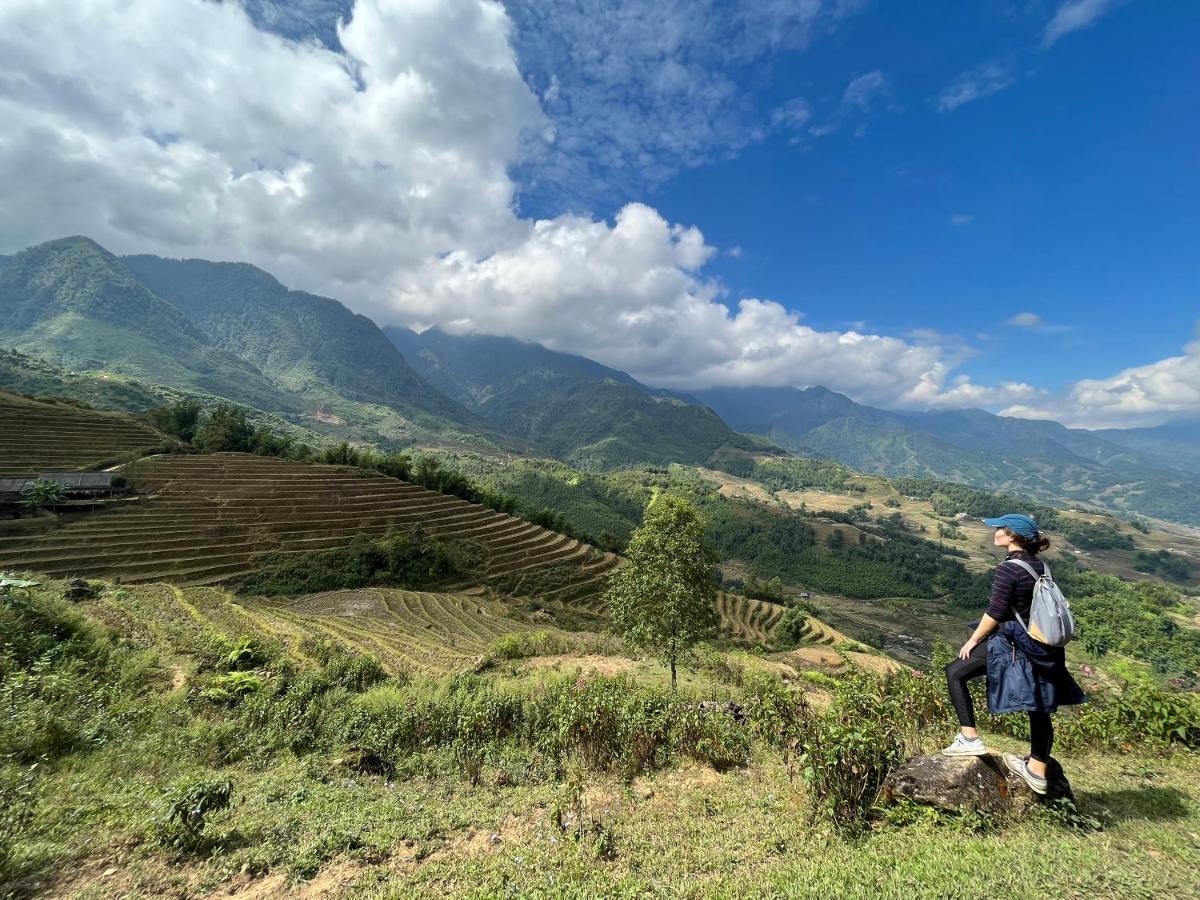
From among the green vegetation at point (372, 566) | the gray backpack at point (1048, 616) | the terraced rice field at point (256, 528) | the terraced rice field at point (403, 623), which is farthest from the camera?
the green vegetation at point (372, 566)

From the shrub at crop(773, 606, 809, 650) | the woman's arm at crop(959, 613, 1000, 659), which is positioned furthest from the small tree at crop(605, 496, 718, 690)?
the shrub at crop(773, 606, 809, 650)

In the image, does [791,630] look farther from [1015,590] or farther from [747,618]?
[1015,590]

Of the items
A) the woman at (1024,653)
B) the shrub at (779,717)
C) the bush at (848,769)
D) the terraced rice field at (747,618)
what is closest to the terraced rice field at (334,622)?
the shrub at (779,717)

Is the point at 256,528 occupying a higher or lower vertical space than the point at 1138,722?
lower

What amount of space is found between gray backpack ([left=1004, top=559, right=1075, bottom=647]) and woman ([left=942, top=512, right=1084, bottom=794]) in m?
0.05

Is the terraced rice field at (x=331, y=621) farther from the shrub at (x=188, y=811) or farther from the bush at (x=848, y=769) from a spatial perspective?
the bush at (x=848, y=769)

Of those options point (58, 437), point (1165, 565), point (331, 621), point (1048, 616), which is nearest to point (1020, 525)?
point (1048, 616)

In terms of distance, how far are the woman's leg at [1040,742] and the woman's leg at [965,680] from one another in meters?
0.45

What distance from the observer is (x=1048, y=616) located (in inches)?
165

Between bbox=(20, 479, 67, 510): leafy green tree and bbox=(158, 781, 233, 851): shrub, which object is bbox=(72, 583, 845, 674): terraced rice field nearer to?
bbox=(158, 781, 233, 851): shrub

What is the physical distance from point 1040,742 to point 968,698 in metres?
0.63

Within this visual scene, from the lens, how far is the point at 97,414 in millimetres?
54031

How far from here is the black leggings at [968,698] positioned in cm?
441

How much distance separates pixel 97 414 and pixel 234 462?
21.4m
